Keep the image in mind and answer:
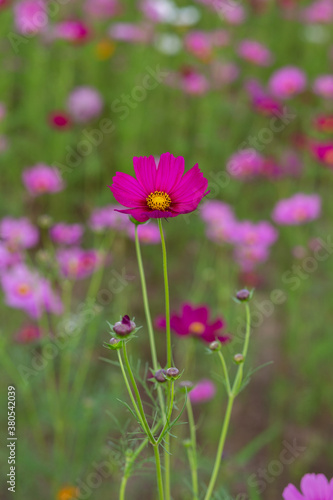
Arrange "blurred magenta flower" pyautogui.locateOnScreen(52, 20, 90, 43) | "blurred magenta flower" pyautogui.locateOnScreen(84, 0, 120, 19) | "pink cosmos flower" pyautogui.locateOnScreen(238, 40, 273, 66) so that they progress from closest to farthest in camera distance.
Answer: "blurred magenta flower" pyautogui.locateOnScreen(52, 20, 90, 43), "pink cosmos flower" pyautogui.locateOnScreen(238, 40, 273, 66), "blurred magenta flower" pyautogui.locateOnScreen(84, 0, 120, 19)

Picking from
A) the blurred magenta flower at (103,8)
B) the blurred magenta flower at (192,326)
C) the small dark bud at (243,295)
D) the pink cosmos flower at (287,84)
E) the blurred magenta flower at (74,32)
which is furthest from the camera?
the blurred magenta flower at (103,8)

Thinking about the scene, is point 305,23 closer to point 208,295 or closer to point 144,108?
point 144,108

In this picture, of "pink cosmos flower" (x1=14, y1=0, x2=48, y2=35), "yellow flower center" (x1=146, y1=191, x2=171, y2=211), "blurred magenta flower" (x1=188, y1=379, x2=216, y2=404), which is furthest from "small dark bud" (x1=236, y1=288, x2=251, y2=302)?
"pink cosmos flower" (x1=14, y1=0, x2=48, y2=35)

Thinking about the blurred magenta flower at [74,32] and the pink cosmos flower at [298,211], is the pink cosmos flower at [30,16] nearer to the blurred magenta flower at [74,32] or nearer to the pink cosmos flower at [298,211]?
the blurred magenta flower at [74,32]

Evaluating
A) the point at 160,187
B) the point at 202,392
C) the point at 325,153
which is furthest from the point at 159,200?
the point at 325,153

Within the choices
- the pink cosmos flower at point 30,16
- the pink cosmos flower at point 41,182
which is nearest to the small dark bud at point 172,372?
the pink cosmos flower at point 41,182

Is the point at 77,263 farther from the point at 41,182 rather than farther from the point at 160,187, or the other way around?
the point at 160,187

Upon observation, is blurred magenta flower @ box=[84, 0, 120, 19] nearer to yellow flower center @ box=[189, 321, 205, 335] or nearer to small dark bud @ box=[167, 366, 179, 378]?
yellow flower center @ box=[189, 321, 205, 335]
